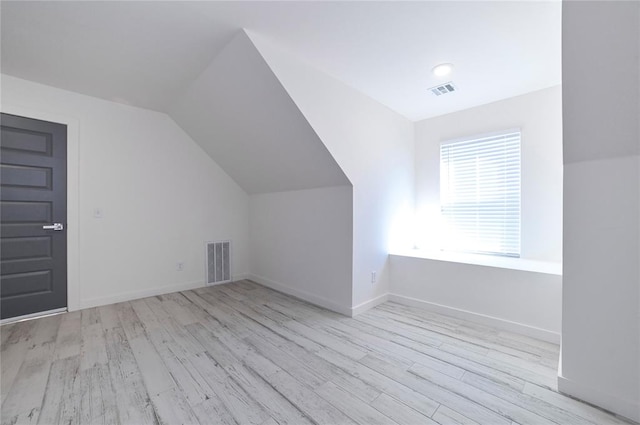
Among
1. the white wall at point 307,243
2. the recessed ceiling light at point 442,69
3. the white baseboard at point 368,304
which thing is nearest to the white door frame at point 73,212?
the white wall at point 307,243

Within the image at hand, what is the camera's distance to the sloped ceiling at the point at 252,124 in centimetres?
231

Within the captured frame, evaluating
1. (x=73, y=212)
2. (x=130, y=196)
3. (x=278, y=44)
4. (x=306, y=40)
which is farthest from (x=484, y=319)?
(x=73, y=212)

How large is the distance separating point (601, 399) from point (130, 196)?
4693mm

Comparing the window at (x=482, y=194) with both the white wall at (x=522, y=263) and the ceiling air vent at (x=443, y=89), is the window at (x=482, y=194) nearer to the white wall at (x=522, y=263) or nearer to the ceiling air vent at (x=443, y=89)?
the white wall at (x=522, y=263)

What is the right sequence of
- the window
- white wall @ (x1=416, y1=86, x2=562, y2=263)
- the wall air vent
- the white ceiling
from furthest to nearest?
the wall air vent → the window → white wall @ (x1=416, y1=86, x2=562, y2=263) → the white ceiling

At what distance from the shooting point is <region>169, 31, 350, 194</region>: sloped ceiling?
7.57ft

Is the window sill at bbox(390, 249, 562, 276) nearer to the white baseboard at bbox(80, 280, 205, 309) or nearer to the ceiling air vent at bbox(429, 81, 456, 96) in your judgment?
the ceiling air vent at bbox(429, 81, 456, 96)

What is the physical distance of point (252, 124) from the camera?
2.83 metres

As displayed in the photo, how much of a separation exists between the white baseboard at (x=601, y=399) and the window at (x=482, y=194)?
5.49 feet

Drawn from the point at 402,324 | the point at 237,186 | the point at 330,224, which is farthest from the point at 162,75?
the point at 402,324

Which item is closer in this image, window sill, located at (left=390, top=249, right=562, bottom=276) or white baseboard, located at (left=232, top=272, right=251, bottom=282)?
window sill, located at (left=390, top=249, right=562, bottom=276)

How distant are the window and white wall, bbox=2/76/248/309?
335 centimetres

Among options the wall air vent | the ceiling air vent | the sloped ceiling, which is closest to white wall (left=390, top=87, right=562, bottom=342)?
the ceiling air vent

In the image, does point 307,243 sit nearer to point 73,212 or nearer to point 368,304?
point 368,304
